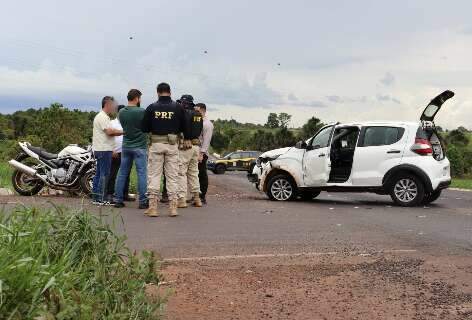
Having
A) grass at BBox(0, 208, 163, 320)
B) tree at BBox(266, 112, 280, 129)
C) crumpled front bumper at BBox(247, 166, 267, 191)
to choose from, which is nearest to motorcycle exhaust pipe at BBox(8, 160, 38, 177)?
crumpled front bumper at BBox(247, 166, 267, 191)

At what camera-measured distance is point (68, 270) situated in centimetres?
360

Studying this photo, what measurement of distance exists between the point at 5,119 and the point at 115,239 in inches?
2811

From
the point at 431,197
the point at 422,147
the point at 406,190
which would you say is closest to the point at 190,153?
the point at 406,190

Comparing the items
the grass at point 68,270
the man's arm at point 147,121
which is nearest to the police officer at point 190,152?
the man's arm at point 147,121

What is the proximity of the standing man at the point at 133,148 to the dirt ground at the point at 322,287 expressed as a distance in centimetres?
475

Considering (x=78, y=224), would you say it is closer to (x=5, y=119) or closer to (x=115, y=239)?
(x=115, y=239)

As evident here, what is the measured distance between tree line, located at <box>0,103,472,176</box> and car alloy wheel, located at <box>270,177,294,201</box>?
540cm

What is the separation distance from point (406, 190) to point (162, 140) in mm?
5539

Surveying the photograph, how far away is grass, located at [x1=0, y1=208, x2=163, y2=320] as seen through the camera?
117 inches

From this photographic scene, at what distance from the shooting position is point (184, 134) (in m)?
10.8

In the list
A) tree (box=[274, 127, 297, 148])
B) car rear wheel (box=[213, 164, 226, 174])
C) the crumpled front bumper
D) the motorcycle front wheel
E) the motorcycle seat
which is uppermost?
tree (box=[274, 127, 297, 148])

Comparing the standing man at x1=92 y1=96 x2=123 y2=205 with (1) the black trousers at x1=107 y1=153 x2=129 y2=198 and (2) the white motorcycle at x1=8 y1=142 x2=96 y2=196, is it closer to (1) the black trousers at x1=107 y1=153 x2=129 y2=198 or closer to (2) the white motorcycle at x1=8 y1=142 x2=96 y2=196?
(1) the black trousers at x1=107 y1=153 x2=129 y2=198

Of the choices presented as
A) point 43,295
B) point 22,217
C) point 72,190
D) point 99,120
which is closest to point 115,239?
point 22,217

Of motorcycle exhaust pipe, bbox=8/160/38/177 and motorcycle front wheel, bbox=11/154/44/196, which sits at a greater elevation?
motorcycle exhaust pipe, bbox=8/160/38/177
